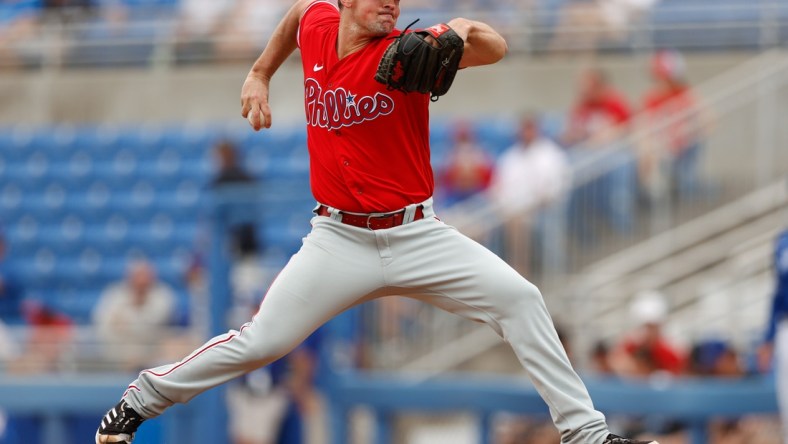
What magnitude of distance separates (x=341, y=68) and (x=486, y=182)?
6693 millimetres

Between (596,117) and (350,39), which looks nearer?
(350,39)

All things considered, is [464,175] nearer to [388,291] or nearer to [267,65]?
[267,65]

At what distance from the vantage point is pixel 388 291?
558cm

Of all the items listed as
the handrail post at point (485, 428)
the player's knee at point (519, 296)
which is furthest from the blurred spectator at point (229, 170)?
the player's knee at point (519, 296)

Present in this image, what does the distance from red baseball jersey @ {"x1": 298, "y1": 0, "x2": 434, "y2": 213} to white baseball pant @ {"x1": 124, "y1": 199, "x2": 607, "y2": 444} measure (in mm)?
110

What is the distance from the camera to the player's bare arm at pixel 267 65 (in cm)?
561

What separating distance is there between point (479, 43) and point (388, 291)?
3.45 feet

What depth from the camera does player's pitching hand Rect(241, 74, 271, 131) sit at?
5.54 metres

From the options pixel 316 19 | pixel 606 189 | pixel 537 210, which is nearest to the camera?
pixel 316 19

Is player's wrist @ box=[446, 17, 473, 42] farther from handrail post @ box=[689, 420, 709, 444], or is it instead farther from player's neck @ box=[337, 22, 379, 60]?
handrail post @ box=[689, 420, 709, 444]

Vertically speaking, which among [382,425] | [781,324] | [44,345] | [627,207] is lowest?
[382,425]

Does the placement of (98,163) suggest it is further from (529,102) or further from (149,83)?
(529,102)

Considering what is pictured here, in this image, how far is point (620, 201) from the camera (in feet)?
36.3

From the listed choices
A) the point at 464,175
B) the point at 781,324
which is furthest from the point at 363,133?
the point at 464,175
